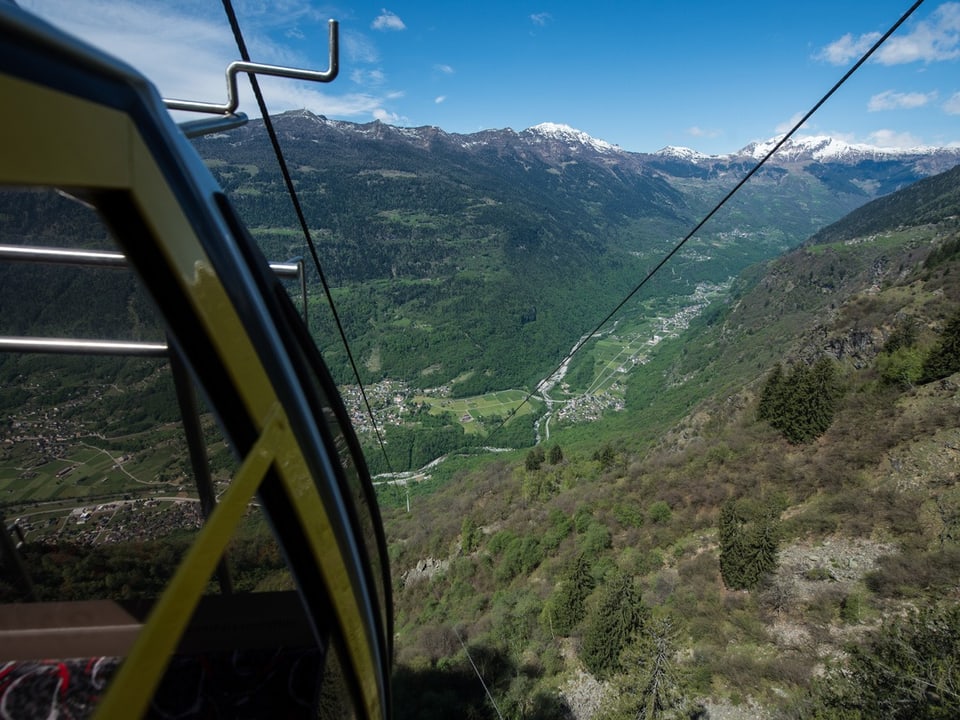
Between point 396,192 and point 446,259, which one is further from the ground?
point 396,192

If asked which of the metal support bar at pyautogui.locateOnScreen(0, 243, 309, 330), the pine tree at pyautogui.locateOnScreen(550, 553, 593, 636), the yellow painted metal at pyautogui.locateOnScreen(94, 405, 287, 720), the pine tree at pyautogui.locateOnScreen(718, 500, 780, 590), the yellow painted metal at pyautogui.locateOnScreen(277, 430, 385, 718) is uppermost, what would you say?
the metal support bar at pyautogui.locateOnScreen(0, 243, 309, 330)

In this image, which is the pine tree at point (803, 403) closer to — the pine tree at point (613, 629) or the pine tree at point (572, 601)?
the pine tree at point (572, 601)

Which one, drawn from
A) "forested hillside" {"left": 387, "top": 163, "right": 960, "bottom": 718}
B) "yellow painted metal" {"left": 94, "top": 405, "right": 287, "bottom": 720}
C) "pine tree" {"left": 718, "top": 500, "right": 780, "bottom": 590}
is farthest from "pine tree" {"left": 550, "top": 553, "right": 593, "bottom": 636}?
"yellow painted metal" {"left": 94, "top": 405, "right": 287, "bottom": 720}

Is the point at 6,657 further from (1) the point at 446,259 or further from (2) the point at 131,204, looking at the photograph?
(1) the point at 446,259

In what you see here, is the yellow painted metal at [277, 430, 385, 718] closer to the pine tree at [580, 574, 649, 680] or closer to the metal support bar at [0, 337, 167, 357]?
the metal support bar at [0, 337, 167, 357]

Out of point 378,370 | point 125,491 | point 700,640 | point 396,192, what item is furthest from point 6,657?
point 396,192

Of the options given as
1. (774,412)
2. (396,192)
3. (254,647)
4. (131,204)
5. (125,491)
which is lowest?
(774,412)

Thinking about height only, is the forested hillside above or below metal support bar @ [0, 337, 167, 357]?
below

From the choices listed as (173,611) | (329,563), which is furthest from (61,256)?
(173,611)
